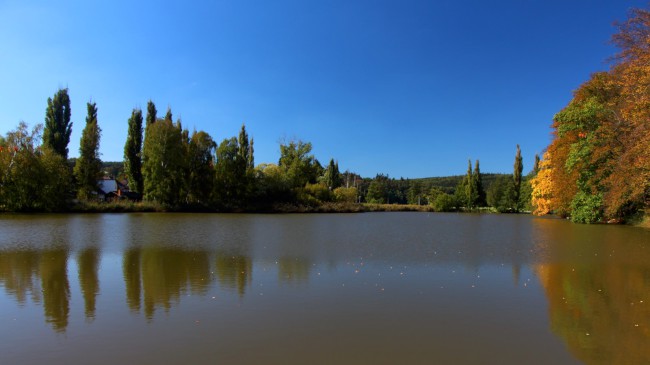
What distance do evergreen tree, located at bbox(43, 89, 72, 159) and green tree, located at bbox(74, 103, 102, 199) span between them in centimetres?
193

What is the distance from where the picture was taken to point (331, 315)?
628 cm

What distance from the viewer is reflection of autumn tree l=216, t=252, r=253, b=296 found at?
829cm

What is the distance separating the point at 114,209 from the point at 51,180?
564 centimetres

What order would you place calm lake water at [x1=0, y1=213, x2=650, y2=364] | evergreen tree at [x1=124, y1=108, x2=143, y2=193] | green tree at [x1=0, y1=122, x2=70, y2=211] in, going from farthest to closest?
evergreen tree at [x1=124, y1=108, x2=143, y2=193], green tree at [x1=0, y1=122, x2=70, y2=211], calm lake water at [x1=0, y1=213, x2=650, y2=364]

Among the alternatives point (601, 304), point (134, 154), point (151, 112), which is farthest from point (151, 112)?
point (601, 304)

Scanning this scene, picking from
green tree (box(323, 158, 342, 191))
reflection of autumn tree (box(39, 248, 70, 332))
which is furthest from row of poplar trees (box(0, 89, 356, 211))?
reflection of autumn tree (box(39, 248, 70, 332))

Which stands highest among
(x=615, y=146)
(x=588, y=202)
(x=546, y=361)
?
(x=615, y=146)

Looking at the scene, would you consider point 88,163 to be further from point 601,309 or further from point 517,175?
point 517,175

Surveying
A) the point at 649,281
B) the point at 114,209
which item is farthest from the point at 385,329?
the point at 114,209

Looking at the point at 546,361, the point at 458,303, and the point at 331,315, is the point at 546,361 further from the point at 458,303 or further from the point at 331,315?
the point at 331,315

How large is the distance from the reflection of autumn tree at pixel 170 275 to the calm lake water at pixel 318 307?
51mm

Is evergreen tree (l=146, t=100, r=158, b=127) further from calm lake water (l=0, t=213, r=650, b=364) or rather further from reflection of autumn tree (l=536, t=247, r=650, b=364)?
reflection of autumn tree (l=536, t=247, r=650, b=364)

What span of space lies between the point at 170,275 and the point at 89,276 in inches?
68.8

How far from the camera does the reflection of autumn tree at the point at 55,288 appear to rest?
19.6 feet
